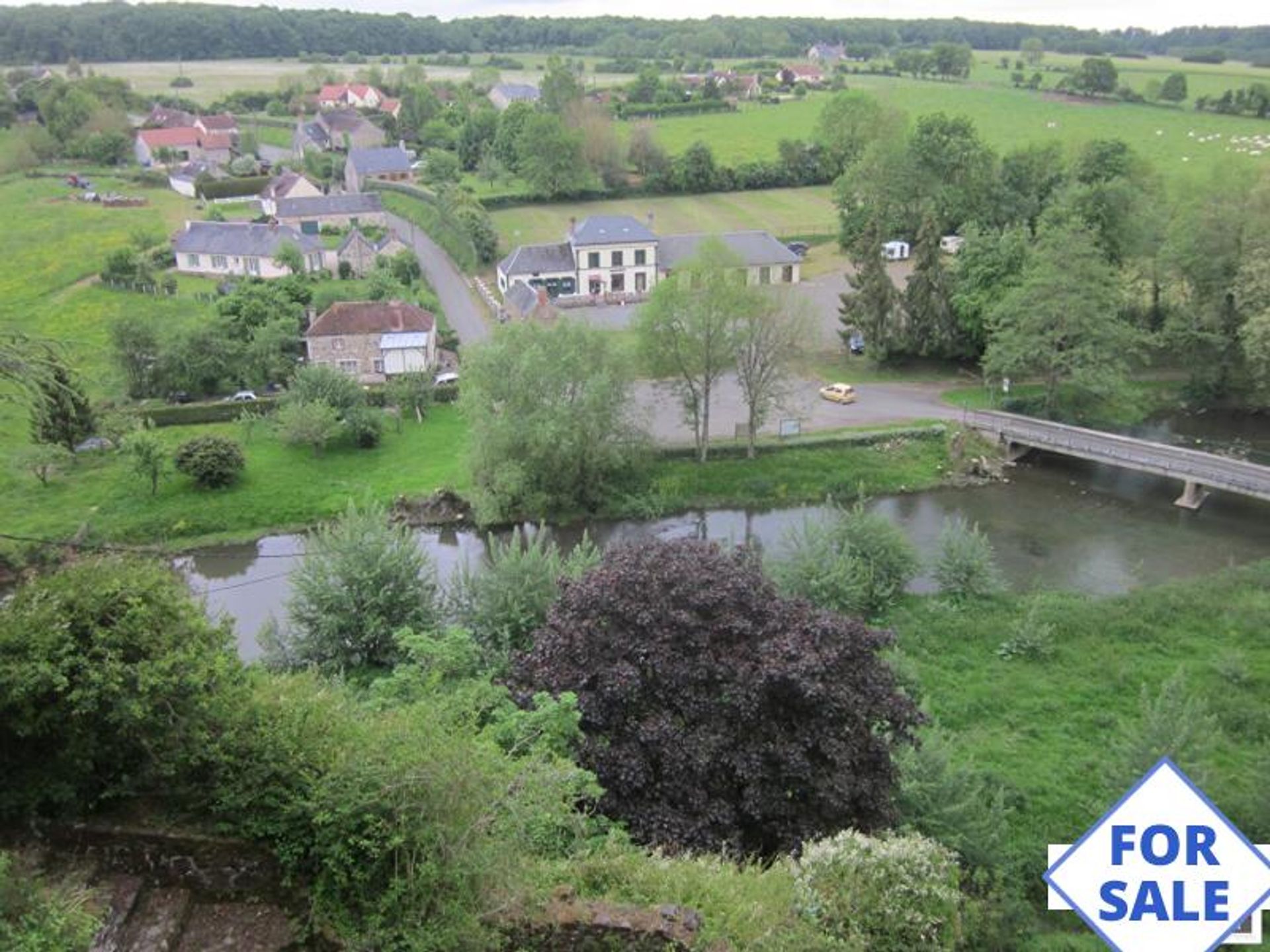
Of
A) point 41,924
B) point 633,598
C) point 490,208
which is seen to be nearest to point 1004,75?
point 490,208

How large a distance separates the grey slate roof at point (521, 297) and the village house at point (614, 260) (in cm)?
289

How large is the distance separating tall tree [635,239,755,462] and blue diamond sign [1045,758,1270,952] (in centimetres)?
2780

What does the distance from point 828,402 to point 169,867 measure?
33003mm

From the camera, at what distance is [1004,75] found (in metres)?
138

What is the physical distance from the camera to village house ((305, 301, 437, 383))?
138 ft

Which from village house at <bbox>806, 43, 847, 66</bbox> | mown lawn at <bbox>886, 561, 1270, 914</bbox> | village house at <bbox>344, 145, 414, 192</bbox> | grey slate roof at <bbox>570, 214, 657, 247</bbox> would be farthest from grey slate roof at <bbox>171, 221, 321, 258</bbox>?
village house at <bbox>806, 43, 847, 66</bbox>

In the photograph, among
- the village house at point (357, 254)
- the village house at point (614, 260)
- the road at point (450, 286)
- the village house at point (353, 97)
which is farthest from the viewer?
the village house at point (353, 97)

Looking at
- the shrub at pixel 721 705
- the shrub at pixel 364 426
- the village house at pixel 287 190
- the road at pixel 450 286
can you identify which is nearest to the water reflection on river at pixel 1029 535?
the shrub at pixel 364 426

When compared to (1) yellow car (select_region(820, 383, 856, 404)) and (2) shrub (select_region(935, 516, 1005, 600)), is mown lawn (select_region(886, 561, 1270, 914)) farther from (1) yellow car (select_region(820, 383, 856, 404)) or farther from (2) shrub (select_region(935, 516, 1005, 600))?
(1) yellow car (select_region(820, 383, 856, 404))

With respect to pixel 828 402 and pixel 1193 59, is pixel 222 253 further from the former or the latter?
pixel 1193 59

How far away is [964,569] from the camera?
25578 millimetres

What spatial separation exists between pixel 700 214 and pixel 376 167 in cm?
3037

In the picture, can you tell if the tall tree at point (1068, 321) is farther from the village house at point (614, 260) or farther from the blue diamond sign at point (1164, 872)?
the blue diamond sign at point (1164, 872)

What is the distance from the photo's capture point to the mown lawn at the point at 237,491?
3053 cm
